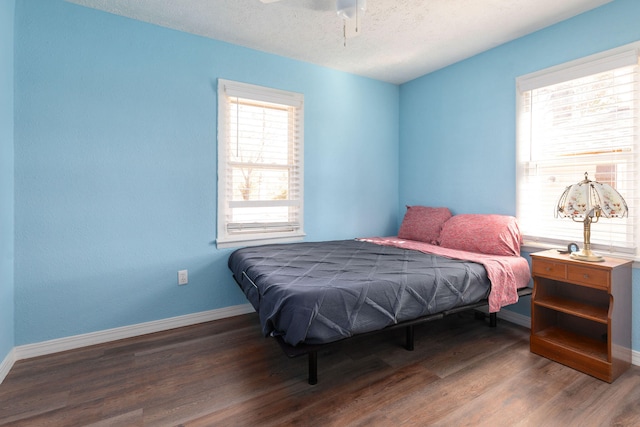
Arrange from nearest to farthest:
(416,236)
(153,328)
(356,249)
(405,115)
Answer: (153,328) → (356,249) → (416,236) → (405,115)

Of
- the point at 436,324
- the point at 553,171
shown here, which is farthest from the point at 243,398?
the point at 553,171

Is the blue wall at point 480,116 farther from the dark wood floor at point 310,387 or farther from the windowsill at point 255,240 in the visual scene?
the windowsill at point 255,240

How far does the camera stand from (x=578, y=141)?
2.49 m

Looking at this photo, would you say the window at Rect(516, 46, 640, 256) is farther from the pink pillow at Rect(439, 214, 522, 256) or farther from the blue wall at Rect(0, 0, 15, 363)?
the blue wall at Rect(0, 0, 15, 363)

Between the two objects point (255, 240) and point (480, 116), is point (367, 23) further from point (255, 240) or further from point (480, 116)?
point (255, 240)

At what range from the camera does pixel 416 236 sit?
11.6 ft

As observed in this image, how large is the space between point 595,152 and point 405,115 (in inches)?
83.3

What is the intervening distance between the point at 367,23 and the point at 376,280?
211cm

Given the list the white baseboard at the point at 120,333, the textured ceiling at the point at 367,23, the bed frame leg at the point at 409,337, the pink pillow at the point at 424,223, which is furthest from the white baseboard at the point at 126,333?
the textured ceiling at the point at 367,23

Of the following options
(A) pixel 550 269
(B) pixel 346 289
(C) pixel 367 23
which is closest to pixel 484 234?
(A) pixel 550 269

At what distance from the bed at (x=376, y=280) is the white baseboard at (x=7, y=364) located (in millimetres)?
1524

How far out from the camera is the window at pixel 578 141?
2.23 metres

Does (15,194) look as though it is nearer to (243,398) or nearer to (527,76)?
(243,398)

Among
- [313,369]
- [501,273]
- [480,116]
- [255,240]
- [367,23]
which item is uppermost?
[367,23]
